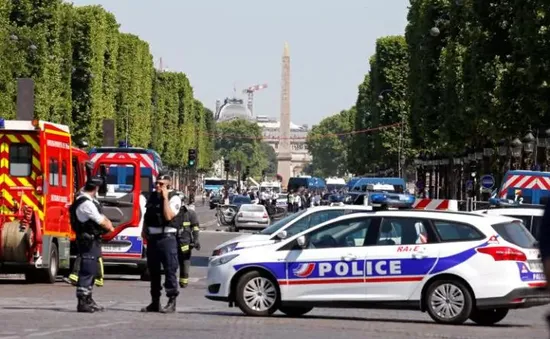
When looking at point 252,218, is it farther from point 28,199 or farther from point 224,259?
point 224,259

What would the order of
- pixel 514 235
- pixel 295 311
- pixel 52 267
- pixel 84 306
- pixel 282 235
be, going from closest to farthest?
pixel 514 235 → pixel 84 306 → pixel 295 311 → pixel 282 235 → pixel 52 267

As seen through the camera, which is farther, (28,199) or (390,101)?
(390,101)

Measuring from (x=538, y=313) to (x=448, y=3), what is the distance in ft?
162

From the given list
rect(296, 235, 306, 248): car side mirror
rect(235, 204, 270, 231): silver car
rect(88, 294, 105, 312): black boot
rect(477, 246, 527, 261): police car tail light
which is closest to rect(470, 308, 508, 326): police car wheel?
rect(477, 246, 527, 261): police car tail light

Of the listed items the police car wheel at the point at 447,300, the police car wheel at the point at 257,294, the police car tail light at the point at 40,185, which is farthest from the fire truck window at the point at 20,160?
the police car wheel at the point at 447,300

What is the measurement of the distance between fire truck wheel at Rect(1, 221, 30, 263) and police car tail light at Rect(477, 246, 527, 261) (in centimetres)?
998


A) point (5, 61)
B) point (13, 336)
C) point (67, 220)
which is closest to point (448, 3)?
point (5, 61)

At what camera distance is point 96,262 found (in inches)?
820

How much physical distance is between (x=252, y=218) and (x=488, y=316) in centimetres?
4738

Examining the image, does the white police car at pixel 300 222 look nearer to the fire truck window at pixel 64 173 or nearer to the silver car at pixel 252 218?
the fire truck window at pixel 64 173

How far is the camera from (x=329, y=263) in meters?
20.3

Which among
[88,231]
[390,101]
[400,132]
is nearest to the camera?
[88,231]

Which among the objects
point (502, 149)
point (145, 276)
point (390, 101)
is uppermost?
point (390, 101)

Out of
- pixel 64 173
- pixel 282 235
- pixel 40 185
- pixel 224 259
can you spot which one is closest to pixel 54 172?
pixel 64 173
